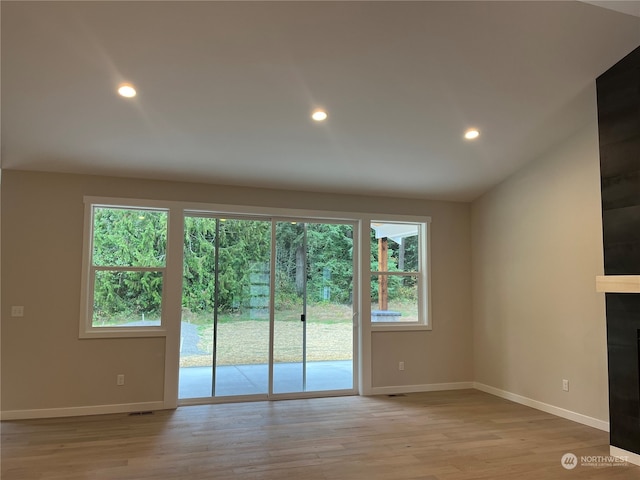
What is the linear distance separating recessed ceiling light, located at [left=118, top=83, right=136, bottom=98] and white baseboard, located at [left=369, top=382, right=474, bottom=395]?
4228mm

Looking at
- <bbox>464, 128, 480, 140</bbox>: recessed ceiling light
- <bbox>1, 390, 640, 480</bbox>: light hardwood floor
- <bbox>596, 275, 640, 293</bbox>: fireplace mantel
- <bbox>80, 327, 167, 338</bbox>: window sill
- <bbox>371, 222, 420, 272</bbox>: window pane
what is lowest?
<bbox>1, 390, 640, 480</bbox>: light hardwood floor

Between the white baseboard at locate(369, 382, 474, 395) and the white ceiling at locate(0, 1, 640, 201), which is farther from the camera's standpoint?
the white baseboard at locate(369, 382, 474, 395)

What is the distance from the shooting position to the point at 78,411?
469 centimetres

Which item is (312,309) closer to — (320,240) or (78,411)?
(320,240)

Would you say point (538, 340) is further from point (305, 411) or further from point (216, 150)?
Result: point (216, 150)

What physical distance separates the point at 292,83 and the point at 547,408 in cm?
427

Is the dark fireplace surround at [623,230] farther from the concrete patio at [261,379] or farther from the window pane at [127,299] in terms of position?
the window pane at [127,299]

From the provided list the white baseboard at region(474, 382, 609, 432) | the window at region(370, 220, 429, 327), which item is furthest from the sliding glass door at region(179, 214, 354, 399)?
the white baseboard at region(474, 382, 609, 432)

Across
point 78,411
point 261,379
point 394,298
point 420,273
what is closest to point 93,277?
point 78,411

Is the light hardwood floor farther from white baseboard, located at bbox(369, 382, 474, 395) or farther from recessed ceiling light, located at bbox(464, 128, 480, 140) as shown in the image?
recessed ceiling light, located at bbox(464, 128, 480, 140)

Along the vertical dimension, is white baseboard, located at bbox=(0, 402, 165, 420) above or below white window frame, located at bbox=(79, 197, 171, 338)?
below

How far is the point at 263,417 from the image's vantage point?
463 centimetres

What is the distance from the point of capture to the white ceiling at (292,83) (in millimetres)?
3037

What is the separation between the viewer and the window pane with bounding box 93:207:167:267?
500 centimetres
